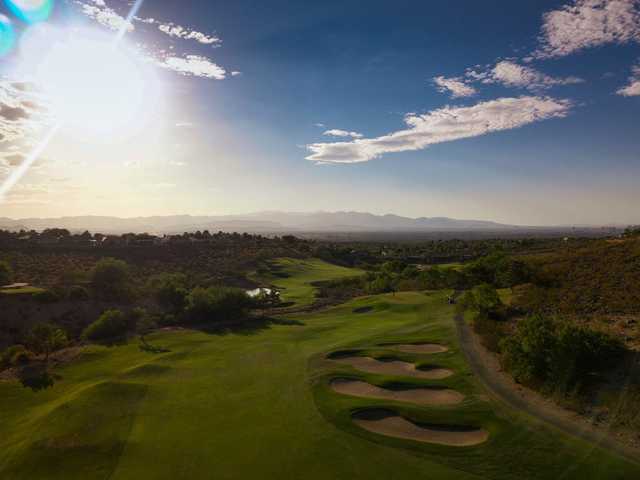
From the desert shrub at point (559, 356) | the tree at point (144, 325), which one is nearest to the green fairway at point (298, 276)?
the tree at point (144, 325)

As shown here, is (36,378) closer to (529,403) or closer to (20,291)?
(20,291)

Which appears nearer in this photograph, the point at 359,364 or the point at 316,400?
the point at 316,400

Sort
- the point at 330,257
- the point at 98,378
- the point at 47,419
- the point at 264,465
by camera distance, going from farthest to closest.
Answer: the point at 330,257, the point at 98,378, the point at 47,419, the point at 264,465

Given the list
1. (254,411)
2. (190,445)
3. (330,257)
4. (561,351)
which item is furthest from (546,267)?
(330,257)

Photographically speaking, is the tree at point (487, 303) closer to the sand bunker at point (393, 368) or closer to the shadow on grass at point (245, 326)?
the sand bunker at point (393, 368)

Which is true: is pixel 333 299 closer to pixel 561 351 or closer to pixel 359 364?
pixel 359 364

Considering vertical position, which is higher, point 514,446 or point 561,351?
point 561,351
